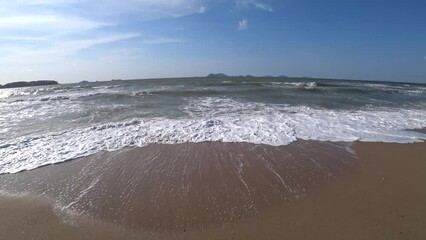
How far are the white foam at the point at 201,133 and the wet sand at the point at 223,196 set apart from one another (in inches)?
29.5

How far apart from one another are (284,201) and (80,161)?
4.34 meters

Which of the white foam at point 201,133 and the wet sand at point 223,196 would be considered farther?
the white foam at point 201,133

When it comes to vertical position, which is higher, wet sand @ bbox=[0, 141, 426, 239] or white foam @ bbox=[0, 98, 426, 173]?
white foam @ bbox=[0, 98, 426, 173]

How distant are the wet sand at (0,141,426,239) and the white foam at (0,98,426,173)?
750 mm

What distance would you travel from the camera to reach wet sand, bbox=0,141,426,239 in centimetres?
359

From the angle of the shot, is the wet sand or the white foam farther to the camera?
the white foam

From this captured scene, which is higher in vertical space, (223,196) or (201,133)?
(201,133)

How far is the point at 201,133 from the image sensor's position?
8.08 meters

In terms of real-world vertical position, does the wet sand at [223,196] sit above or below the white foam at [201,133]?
below

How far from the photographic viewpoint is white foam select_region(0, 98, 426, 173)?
670 cm

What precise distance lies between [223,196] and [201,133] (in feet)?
12.4

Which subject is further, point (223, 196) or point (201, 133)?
point (201, 133)

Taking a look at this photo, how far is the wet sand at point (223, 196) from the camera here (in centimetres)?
359

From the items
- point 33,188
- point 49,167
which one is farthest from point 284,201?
point 49,167
